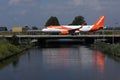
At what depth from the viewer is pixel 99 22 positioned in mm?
111688

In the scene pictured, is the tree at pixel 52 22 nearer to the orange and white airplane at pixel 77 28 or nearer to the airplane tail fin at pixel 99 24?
the orange and white airplane at pixel 77 28

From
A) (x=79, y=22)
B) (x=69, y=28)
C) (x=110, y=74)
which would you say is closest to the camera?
(x=110, y=74)

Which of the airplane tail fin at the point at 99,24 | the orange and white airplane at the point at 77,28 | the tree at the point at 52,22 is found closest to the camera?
the orange and white airplane at the point at 77,28

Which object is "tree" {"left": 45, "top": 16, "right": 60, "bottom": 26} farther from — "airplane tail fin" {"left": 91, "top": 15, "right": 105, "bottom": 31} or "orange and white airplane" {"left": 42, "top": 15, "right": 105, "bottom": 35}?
"airplane tail fin" {"left": 91, "top": 15, "right": 105, "bottom": 31}

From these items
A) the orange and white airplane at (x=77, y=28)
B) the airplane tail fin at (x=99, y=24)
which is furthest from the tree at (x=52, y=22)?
the airplane tail fin at (x=99, y=24)

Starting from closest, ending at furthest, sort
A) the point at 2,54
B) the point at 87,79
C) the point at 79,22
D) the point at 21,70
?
the point at 87,79
the point at 21,70
the point at 2,54
the point at 79,22

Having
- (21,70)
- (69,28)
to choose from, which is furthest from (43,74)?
(69,28)

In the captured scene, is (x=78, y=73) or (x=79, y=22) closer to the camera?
(x=78, y=73)

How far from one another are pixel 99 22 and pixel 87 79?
78077 mm

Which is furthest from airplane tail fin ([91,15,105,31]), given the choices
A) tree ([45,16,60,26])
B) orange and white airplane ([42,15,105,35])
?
tree ([45,16,60,26])

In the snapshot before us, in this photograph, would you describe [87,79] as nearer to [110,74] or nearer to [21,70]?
[110,74]

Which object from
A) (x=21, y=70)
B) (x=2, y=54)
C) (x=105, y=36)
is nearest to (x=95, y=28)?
(x=105, y=36)

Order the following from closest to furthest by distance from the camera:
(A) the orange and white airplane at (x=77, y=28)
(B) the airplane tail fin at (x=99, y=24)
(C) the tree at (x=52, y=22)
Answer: (A) the orange and white airplane at (x=77, y=28)
(B) the airplane tail fin at (x=99, y=24)
(C) the tree at (x=52, y=22)

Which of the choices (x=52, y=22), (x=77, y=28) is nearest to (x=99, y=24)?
(x=77, y=28)
